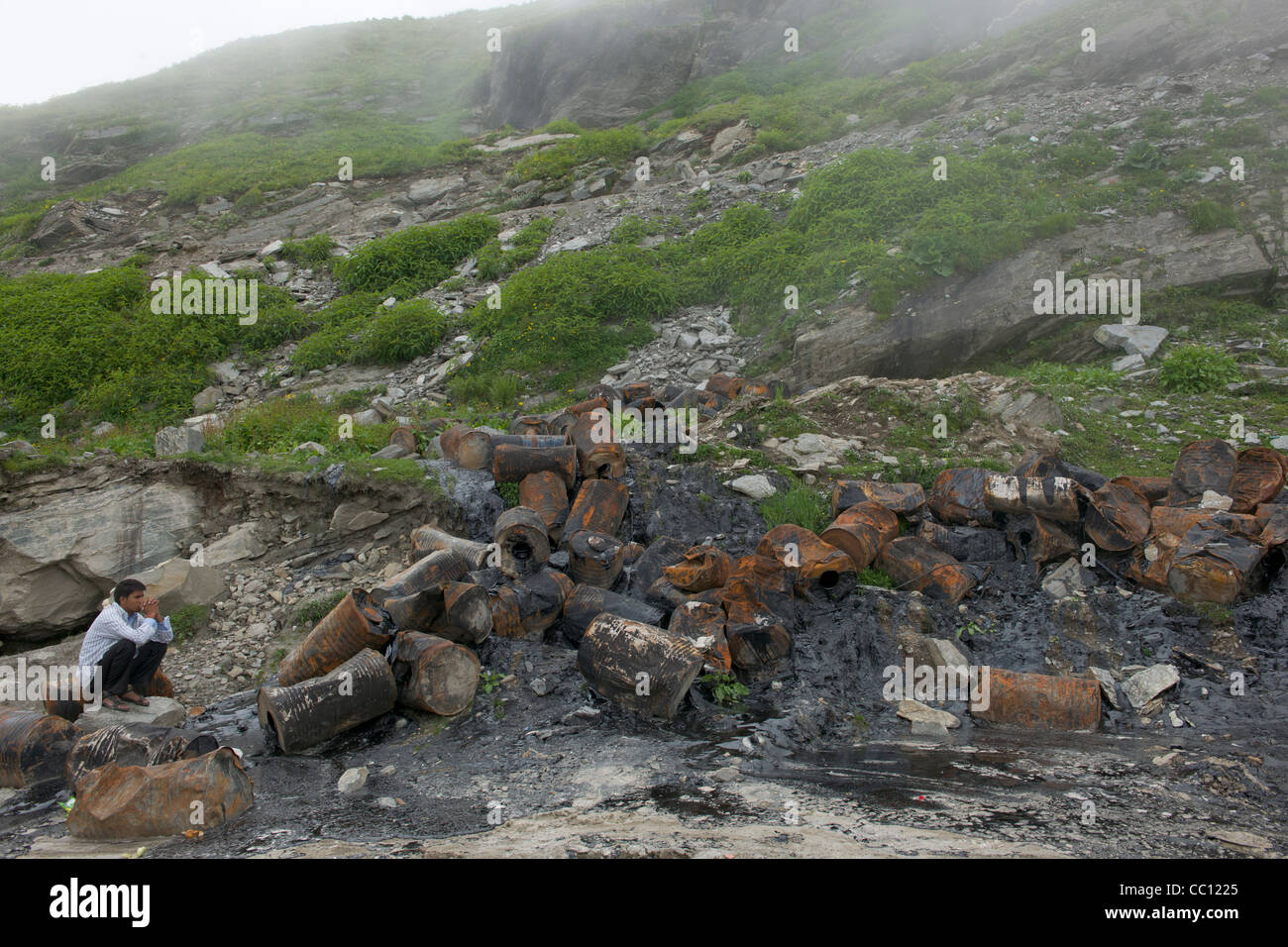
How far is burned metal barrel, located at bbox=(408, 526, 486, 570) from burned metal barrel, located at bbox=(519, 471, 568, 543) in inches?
23.0

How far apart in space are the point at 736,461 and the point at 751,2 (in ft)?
76.0

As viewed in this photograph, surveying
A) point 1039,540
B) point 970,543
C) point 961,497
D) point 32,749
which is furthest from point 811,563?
point 32,749

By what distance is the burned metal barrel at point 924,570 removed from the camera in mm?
5000

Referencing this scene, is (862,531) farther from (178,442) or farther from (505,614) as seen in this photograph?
(178,442)

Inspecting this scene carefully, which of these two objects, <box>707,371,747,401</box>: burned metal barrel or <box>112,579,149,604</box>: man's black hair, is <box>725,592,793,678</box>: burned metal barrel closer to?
<box>112,579,149,604</box>: man's black hair

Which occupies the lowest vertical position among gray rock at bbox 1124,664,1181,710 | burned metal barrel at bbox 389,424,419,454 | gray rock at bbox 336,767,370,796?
gray rock at bbox 336,767,370,796

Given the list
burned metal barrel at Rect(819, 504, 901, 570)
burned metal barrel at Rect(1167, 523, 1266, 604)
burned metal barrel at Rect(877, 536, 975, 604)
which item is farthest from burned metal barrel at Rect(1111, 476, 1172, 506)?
burned metal barrel at Rect(819, 504, 901, 570)

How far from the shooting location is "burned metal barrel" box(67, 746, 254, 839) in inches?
119

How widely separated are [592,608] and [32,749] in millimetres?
3040

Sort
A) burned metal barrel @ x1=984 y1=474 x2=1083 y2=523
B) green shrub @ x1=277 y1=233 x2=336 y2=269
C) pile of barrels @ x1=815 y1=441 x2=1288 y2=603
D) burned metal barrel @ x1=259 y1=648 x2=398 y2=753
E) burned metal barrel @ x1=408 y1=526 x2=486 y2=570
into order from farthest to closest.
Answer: green shrub @ x1=277 y1=233 x2=336 y2=269 → burned metal barrel @ x1=408 y1=526 x2=486 y2=570 → burned metal barrel @ x1=984 y1=474 x2=1083 y2=523 → pile of barrels @ x1=815 y1=441 x2=1288 y2=603 → burned metal barrel @ x1=259 y1=648 x2=398 y2=753

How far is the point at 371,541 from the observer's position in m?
6.26

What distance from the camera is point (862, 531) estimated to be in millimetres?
5195

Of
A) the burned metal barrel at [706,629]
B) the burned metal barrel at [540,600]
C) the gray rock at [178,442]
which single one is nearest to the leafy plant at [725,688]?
the burned metal barrel at [706,629]

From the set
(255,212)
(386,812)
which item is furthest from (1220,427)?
(255,212)
